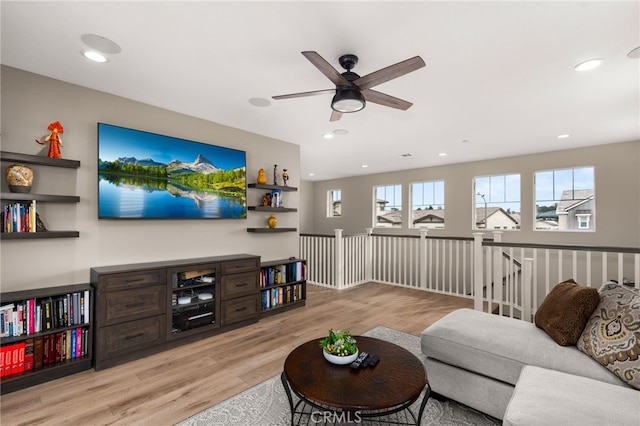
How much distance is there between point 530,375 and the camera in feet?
5.41

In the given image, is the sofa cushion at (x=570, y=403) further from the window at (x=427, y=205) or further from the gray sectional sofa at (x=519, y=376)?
the window at (x=427, y=205)

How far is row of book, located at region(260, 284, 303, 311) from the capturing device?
4090mm

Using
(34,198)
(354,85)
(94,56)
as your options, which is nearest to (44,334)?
(34,198)

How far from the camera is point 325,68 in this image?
76.7 inches

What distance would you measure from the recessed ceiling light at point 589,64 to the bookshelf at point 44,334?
185 inches

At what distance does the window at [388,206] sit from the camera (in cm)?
779

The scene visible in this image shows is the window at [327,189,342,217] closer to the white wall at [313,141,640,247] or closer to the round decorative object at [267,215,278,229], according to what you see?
the white wall at [313,141,640,247]

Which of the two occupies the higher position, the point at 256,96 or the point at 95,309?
the point at 256,96

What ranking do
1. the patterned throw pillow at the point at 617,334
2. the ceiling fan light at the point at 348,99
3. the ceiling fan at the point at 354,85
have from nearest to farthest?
the patterned throw pillow at the point at 617,334 < the ceiling fan at the point at 354,85 < the ceiling fan light at the point at 348,99

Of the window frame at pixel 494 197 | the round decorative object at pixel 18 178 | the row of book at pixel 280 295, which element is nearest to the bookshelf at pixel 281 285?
the row of book at pixel 280 295

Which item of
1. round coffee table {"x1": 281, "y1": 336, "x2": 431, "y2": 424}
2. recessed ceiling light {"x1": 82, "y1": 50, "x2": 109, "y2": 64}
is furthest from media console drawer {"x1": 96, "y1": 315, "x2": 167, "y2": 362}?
recessed ceiling light {"x1": 82, "y1": 50, "x2": 109, "y2": 64}

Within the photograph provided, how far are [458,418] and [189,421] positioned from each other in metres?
1.81

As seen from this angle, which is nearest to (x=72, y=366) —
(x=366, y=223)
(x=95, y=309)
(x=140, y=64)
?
(x=95, y=309)

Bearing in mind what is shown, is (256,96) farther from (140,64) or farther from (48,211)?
(48,211)
